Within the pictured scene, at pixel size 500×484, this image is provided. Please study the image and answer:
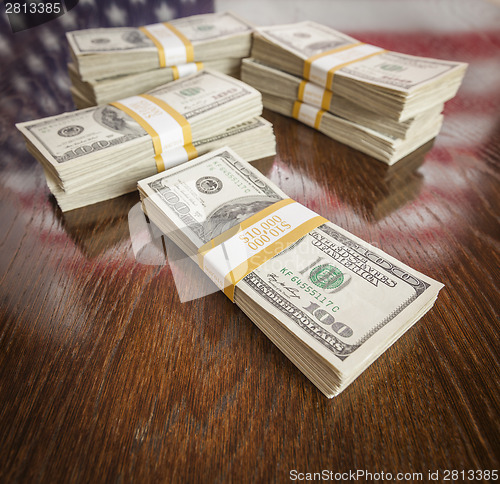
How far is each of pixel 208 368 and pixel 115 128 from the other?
49cm

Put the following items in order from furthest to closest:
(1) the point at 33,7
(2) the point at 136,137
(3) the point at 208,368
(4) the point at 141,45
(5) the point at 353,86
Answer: (1) the point at 33,7 → (4) the point at 141,45 → (5) the point at 353,86 → (2) the point at 136,137 → (3) the point at 208,368

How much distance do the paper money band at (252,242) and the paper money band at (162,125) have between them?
0.26m

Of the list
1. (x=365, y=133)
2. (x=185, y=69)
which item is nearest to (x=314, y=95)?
(x=365, y=133)

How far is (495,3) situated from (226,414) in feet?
7.11

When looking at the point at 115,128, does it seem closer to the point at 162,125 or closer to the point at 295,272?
the point at 162,125

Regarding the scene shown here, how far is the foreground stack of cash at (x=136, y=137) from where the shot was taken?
68cm

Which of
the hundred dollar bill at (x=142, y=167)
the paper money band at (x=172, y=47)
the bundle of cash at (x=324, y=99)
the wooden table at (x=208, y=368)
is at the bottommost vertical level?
the wooden table at (x=208, y=368)

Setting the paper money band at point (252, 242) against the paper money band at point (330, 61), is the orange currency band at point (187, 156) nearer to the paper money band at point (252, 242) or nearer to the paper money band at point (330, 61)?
the paper money band at point (252, 242)

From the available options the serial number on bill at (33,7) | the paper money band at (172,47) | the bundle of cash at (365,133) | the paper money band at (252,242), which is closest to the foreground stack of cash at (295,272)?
the paper money band at (252,242)

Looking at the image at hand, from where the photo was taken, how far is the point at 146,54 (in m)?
0.93

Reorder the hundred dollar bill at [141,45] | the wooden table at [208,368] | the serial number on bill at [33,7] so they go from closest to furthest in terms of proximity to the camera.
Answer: the wooden table at [208,368] → the hundred dollar bill at [141,45] → the serial number on bill at [33,7]

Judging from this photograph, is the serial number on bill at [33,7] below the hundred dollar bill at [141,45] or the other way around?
below

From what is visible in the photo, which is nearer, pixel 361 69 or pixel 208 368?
pixel 208 368

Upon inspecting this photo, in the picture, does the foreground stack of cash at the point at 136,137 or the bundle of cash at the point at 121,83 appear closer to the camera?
the foreground stack of cash at the point at 136,137
